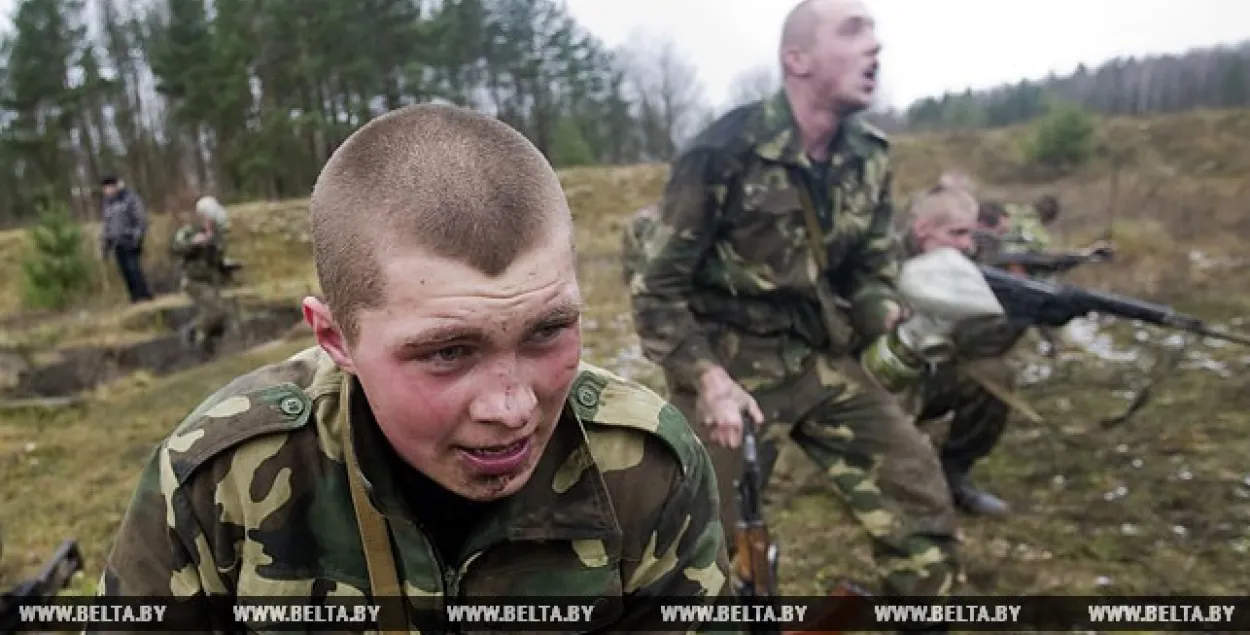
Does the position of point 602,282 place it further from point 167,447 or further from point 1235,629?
point 167,447

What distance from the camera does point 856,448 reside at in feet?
10.3

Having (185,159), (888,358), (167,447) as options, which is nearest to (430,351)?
(167,447)

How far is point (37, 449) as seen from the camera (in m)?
6.68

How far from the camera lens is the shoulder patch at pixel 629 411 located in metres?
1.58

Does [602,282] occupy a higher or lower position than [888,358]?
lower

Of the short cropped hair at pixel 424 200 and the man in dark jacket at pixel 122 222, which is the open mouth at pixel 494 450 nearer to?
the short cropped hair at pixel 424 200

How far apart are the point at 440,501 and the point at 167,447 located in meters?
0.43

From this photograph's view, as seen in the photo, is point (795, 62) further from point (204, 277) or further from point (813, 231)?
point (204, 277)

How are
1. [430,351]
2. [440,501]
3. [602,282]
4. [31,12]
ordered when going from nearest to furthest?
[430,351] → [440,501] → [602,282] → [31,12]

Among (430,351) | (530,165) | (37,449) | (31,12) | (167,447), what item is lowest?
(37,449)

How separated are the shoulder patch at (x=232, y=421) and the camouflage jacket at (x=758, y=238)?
1.55 meters

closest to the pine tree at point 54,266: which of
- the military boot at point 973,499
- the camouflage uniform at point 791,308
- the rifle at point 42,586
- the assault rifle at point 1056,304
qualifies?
the rifle at point 42,586

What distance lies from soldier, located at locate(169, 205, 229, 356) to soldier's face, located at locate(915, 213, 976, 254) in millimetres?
8419

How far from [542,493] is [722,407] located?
1.29 m
